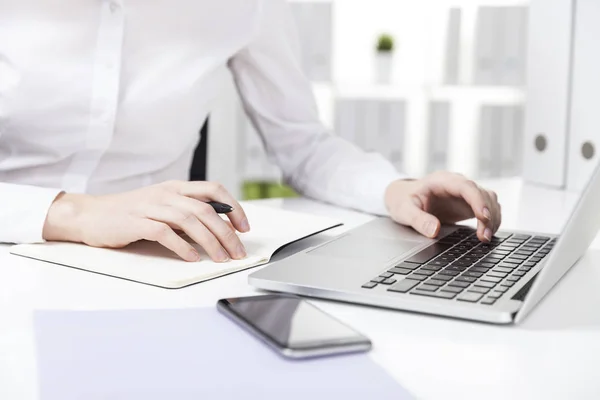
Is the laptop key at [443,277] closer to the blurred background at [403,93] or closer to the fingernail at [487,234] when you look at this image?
the fingernail at [487,234]

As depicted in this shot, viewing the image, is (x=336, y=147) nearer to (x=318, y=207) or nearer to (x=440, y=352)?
(x=318, y=207)

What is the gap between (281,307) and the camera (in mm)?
576

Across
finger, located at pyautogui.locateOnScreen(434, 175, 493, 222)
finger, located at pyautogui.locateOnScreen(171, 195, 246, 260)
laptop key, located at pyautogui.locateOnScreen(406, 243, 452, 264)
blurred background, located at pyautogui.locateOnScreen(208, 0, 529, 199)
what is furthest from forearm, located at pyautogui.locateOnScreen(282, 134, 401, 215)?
blurred background, located at pyautogui.locateOnScreen(208, 0, 529, 199)

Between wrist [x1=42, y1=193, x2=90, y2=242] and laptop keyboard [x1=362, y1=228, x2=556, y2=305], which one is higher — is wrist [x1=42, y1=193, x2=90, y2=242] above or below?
above

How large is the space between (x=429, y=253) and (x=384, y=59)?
219 cm

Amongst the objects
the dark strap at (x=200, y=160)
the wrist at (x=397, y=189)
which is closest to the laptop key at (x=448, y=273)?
the wrist at (x=397, y=189)

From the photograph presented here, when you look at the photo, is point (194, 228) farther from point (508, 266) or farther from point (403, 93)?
point (403, 93)

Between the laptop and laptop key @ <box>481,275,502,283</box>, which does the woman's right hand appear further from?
laptop key @ <box>481,275,502,283</box>

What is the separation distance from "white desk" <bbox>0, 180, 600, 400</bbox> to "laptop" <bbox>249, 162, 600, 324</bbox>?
12mm

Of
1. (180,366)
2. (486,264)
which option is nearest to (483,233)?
(486,264)

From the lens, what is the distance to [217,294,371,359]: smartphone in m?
0.51

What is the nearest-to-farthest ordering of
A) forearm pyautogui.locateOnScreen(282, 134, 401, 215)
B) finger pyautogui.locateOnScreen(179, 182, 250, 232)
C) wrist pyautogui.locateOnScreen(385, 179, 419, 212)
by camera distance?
finger pyautogui.locateOnScreen(179, 182, 250, 232) < wrist pyautogui.locateOnScreen(385, 179, 419, 212) < forearm pyautogui.locateOnScreen(282, 134, 401, 215)

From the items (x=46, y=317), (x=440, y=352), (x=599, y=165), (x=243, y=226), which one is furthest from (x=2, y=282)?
(x=599, y=165)

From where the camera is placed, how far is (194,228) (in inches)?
29.7
